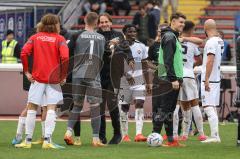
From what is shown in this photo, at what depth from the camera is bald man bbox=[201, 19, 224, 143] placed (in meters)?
18.3

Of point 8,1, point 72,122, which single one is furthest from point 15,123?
point 8,1

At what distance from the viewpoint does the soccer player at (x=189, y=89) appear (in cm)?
1895

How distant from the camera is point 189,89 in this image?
1894 centimetres

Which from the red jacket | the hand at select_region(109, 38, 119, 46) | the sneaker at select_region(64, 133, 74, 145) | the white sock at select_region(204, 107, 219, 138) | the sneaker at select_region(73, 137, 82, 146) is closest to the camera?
the red jacket

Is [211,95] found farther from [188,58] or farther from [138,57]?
[138,57]

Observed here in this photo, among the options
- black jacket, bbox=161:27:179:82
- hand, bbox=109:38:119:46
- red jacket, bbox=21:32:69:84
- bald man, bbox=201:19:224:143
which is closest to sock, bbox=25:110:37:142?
red jacket, bbox=21:32:69:84

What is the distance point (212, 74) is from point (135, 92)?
5.40 feet

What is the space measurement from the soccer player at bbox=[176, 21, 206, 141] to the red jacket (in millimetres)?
3370

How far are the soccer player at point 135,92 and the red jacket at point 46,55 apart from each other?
109 inches

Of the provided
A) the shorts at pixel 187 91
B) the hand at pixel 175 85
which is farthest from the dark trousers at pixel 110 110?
the shorts at pixel 187 91

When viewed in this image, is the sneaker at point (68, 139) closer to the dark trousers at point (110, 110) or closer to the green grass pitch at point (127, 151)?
the green grass pitch at point (127, 151)

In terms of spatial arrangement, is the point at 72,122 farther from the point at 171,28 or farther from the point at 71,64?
the point at 171,28

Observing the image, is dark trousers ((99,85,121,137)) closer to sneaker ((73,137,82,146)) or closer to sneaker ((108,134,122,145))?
sneaker ((108,134,122,145))

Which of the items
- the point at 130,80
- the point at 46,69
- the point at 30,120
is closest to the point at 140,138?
the point at 130,80
